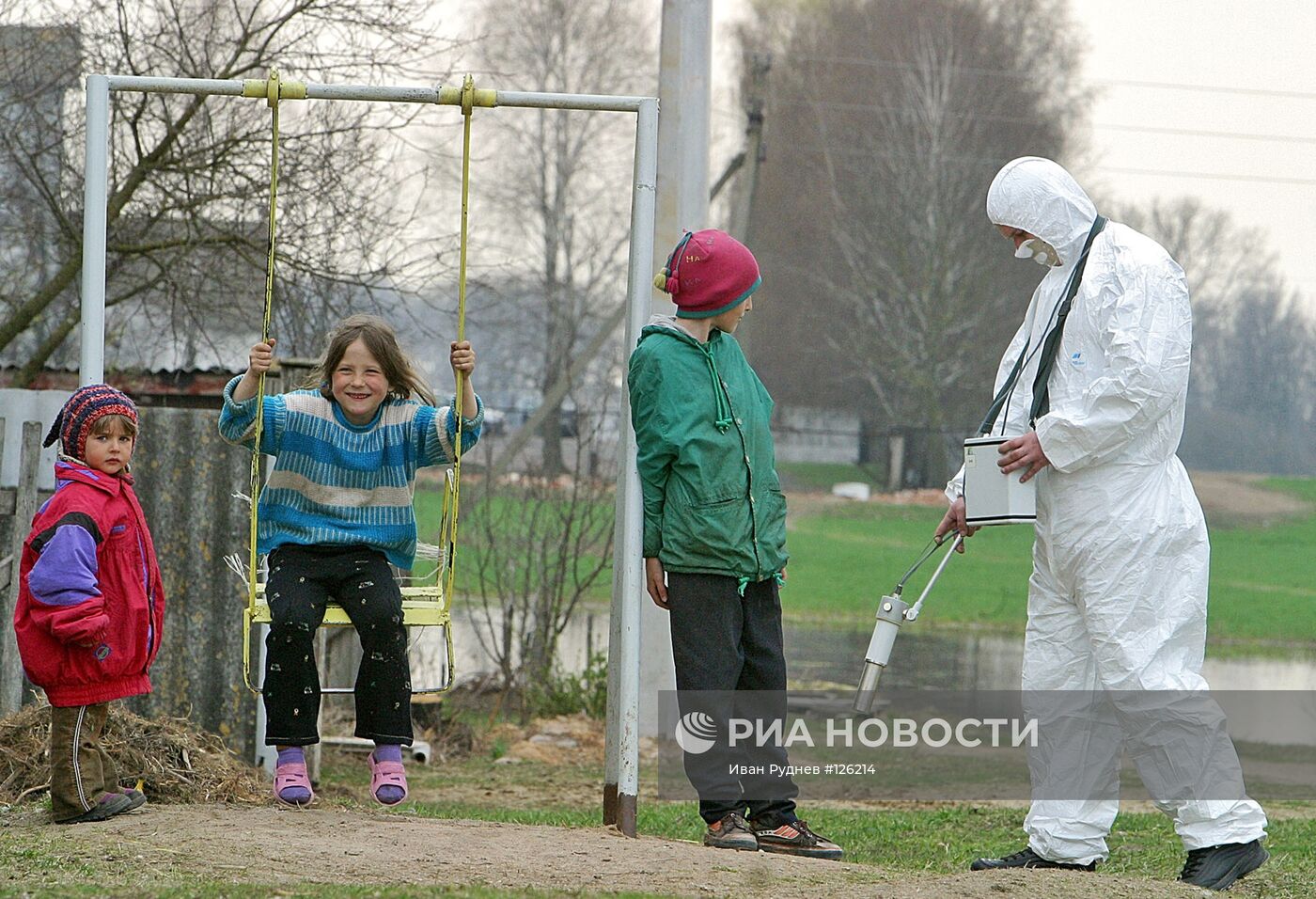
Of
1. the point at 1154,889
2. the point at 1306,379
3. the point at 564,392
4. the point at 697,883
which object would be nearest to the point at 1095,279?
the point at 1154,889

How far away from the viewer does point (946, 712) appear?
456 inches

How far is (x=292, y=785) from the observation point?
187 inches

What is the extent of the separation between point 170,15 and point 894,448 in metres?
29.1

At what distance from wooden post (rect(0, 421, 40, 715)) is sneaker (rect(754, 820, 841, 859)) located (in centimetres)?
334

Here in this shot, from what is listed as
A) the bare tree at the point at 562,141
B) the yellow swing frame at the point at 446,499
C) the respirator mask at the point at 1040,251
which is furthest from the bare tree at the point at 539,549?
the bare tree at the point at 562,141

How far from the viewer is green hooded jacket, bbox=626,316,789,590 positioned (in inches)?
183

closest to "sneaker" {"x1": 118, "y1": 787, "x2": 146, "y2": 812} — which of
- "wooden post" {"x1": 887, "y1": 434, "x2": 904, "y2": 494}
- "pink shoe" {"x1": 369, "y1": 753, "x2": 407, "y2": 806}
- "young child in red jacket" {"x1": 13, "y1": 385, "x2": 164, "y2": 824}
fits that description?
"young child in red jacket" {"x1": 13, "y1": 385, "x2": 164, "y2": 824}

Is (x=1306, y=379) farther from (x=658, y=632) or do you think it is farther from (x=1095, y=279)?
(x=1095, y=279)

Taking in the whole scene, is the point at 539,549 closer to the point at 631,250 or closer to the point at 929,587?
the point at 631,250

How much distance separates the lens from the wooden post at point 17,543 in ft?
20.6

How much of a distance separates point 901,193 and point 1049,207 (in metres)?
32.0

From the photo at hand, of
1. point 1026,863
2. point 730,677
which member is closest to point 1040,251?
point 730,677

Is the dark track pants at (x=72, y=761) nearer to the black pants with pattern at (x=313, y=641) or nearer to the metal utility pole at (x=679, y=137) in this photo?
the black pants with pattern at (x=313, y=641)

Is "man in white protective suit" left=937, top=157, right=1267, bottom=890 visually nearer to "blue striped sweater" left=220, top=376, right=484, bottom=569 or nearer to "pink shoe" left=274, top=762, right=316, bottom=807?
"blue striped sweater" left=220, top=376, right=484, bottom=569
